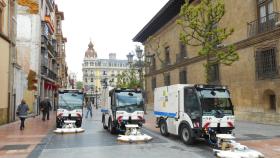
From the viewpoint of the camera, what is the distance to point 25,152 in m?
11.5

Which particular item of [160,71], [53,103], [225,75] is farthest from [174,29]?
[53,103]

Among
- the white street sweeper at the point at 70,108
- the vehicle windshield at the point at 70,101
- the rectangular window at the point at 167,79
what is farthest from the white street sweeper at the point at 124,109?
the rectangular window at the point at 167,79

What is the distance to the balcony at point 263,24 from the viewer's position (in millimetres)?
20422

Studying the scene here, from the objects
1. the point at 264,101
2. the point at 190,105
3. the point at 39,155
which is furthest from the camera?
the point at 264,101

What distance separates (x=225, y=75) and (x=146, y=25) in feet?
70.8

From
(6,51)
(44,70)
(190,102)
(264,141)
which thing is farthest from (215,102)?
(44,70)

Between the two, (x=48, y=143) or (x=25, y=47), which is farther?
(x=25, y=47)

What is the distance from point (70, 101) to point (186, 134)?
9414mm

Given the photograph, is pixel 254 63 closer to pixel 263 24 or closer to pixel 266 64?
pixel 266 64

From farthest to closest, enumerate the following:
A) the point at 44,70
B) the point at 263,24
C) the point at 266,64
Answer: the point at 44,70 → the point at 263,24 → the point at 266,64

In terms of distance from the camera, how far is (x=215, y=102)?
12922 millimetres

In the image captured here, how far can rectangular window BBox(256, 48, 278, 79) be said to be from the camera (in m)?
20.7

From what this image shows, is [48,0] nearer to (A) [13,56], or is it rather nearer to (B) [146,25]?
(B) [146,25]

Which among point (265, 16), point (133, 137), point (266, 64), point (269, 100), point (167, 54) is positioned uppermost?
point (167, 54)
